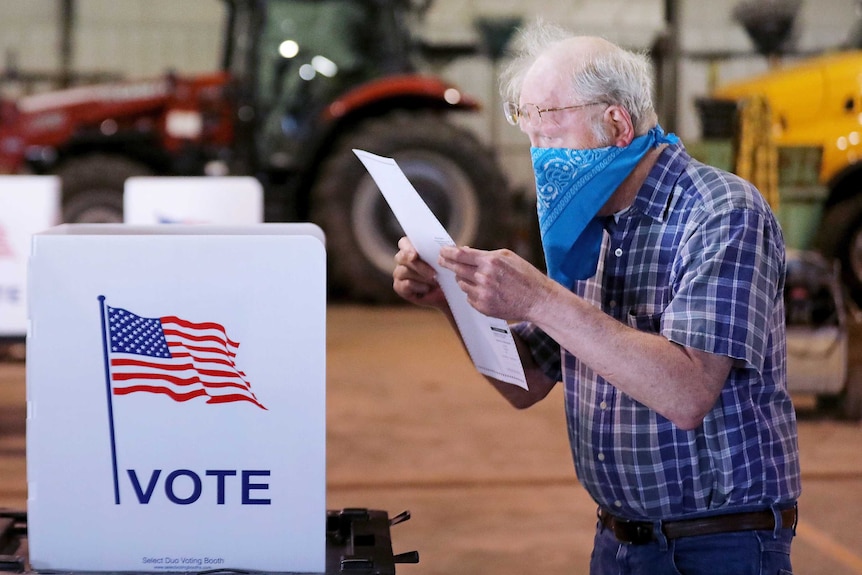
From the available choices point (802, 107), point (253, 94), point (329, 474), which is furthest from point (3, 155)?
point (802, 107)

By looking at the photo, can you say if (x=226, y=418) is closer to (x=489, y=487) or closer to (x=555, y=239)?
(x=555, y=239)

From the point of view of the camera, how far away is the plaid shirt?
A: 1392 mm

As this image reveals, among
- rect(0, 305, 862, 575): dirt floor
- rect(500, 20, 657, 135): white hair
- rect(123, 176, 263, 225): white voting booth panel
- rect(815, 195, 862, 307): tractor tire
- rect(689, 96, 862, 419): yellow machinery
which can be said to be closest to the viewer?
rect(500, 20, 657, 135): white hair

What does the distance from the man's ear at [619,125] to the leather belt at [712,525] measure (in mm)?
558

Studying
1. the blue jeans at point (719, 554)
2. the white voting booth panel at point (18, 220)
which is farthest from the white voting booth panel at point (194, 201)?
the blue jeans at point (719, 554)

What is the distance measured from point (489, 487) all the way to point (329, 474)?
582 mm

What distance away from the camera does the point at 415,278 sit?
5.26 feet

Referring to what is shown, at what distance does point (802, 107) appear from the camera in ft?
23.1

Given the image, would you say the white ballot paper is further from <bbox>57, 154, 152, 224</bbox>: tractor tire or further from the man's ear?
<bbox>57, 154, 152, 224</bbox>: tractor tire

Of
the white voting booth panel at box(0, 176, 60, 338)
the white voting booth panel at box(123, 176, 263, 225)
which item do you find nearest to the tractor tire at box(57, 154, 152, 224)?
the white voting booth panel at box(0, 176, 60, 338)

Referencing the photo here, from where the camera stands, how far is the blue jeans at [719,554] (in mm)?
1519

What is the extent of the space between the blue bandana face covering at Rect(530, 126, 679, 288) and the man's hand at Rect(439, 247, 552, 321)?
0.68 feet

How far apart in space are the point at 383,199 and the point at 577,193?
616 cm

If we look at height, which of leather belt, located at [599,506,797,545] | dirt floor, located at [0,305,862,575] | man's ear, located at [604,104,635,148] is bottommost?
dirt floor, located at [0,305,862,575]
